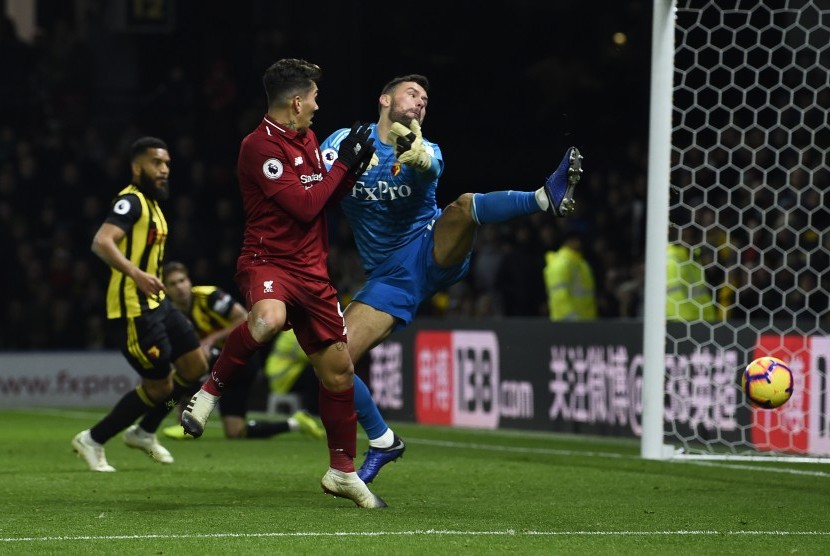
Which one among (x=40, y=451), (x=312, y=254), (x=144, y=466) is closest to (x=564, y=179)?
(x=312, y=254)

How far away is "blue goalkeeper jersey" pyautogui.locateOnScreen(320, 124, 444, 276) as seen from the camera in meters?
7.27

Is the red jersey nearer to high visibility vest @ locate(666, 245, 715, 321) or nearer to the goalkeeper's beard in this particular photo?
the goalkeeper's beard

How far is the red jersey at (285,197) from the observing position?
20.8 ft

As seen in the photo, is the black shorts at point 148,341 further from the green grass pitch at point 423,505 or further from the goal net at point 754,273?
the goal net at point 754,273

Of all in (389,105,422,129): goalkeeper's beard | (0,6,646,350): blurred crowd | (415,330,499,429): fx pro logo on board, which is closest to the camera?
(389,105,422,129): goalkeeper's beard

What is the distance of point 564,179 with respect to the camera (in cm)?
668

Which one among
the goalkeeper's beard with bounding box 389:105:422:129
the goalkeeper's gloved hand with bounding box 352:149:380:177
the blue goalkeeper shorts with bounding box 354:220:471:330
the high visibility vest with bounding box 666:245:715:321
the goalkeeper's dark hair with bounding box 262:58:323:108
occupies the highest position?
the goalkeeper's dark hair with bounding box 262:58:323:108

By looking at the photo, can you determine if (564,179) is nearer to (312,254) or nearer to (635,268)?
(312,254)

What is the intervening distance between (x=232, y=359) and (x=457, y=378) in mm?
7243

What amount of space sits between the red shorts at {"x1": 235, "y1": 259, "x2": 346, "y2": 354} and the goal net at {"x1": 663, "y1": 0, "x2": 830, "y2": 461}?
3.50 metres

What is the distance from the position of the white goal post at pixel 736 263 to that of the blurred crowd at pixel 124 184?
1.97m

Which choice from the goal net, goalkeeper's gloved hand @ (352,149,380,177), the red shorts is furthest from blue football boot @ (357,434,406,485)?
the goal net

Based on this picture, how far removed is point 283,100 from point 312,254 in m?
0.68

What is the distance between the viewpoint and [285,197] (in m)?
6.33
